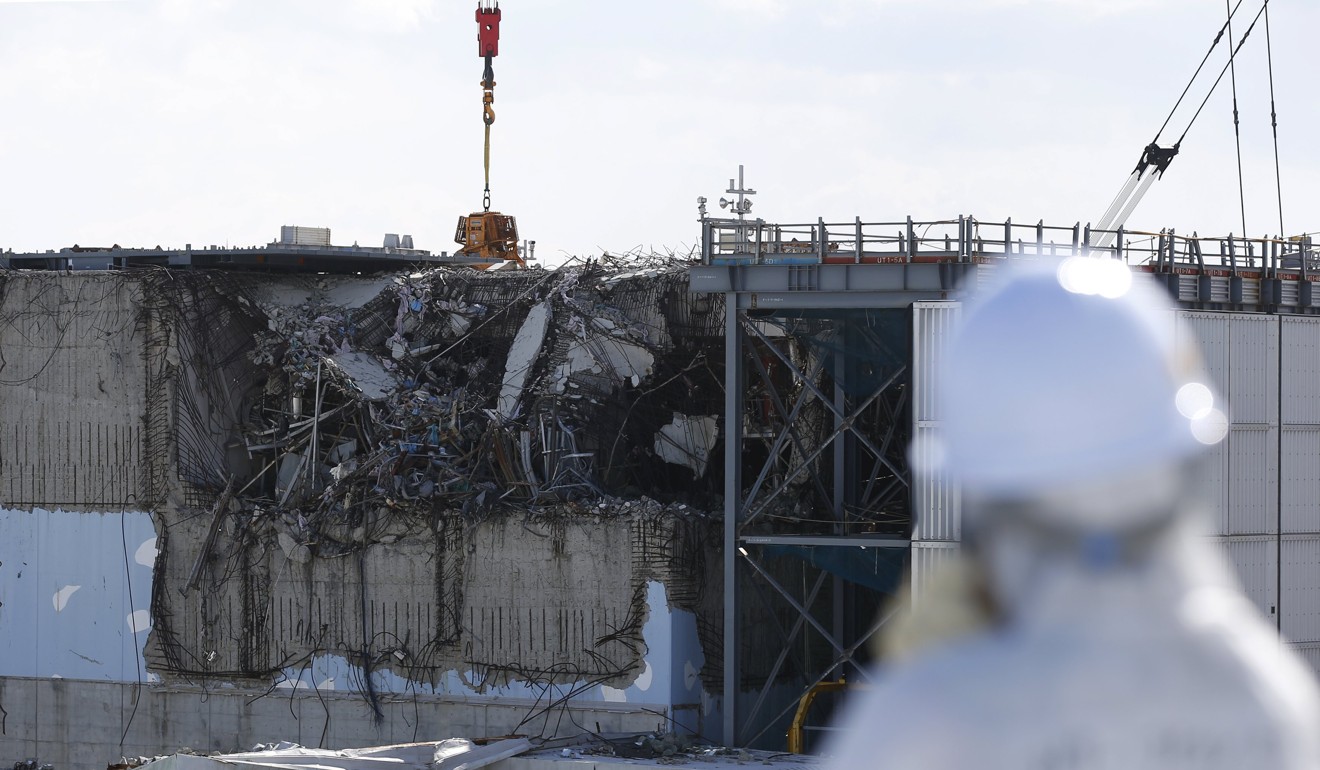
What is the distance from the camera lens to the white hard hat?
7.23ft

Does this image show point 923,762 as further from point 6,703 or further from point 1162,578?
point 6,703

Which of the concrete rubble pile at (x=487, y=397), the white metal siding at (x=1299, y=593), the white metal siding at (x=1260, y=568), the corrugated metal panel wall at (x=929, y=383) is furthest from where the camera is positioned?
the concrete rubble pile at (x=487, y=397)

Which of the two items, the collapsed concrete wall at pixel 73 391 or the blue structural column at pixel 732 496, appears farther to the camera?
the collapsed concrete wall at pixel 73 391

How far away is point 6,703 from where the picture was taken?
108ft

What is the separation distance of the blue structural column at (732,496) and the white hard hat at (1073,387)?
25.1 meters

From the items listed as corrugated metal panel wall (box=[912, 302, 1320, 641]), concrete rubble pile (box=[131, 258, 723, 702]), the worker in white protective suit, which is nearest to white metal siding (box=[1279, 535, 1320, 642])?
corrugated metal panel wall (box=[912, 302, 1320, 641])

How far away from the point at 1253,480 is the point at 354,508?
15403mm

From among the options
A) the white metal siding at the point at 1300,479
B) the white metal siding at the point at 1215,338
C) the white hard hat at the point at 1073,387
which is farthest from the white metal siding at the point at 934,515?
the white hard hat at the point at 1073,387

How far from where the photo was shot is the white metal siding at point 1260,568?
26.7 metres

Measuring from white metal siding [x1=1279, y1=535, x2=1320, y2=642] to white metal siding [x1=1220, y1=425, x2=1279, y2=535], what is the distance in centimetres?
55

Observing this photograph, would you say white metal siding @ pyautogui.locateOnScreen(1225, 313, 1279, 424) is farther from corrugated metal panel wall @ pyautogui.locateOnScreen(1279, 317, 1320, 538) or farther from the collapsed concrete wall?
the collapsed concrete wall

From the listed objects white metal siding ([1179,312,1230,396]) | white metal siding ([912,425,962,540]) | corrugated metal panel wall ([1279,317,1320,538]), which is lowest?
white metal siding ([912,425,962,540])

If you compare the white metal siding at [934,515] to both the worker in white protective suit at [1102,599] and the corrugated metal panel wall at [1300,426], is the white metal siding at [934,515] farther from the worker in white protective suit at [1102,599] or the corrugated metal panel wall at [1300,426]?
the worker in white protective suit at [1102,599]

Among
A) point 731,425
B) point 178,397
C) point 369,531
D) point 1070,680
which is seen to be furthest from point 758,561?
point 1070,680
